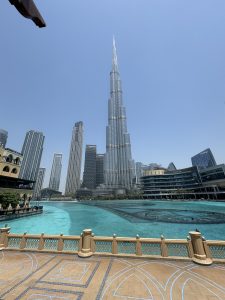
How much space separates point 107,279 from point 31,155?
20780cm

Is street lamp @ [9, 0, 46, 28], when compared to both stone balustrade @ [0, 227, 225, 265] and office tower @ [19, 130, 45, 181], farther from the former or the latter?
office tower @ [19, 130, 45, 181]

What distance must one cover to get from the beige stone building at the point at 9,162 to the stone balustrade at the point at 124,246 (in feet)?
137

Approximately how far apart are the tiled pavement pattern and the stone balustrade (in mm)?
518

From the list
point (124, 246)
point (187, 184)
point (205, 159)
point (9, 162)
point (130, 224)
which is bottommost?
point (130, 224)

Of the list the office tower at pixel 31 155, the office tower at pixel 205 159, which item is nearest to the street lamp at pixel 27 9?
the office tower at pixel 205 159

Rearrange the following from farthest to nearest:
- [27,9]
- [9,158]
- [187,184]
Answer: [187,184] → [9,158] → [27,9]

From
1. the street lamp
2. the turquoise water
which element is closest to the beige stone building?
the turquoise water

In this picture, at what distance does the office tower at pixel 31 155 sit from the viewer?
181 metres

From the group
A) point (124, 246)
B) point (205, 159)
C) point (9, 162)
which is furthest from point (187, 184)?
point (124, 246)

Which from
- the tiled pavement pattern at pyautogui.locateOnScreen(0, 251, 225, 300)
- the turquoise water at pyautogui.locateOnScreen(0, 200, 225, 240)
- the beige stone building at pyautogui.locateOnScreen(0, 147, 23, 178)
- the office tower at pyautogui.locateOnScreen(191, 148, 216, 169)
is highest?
the office tower at pyautogui.locateOnScreen(191, 148, 216, 169)

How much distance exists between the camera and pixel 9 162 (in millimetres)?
48406

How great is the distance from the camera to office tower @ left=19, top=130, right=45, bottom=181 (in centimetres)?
18138

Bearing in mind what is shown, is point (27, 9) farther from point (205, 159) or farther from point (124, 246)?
point (205, 159)

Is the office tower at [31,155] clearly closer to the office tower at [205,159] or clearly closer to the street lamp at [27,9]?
the office tower at [205,159]
